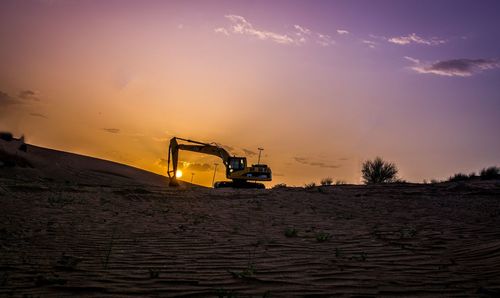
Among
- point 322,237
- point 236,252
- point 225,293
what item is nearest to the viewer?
point 225,293

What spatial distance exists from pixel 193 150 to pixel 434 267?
23.1m

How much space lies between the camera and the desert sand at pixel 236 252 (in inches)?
177

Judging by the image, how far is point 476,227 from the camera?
950 cm

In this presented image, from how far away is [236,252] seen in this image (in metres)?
6.30

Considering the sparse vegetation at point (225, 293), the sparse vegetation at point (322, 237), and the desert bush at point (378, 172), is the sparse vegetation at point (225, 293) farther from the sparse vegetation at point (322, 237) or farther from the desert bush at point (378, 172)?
the desert bush at point (378, 172)

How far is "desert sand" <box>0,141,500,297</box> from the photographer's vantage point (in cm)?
450

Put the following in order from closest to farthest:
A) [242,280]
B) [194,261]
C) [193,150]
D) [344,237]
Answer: [242,280] < [194,261] < [344,237] < [193,150]

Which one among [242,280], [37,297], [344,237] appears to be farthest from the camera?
[344,237]

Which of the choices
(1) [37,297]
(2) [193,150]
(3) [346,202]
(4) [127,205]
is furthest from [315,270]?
(2) [193,150]

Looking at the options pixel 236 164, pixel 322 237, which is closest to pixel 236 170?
pixel 236 164

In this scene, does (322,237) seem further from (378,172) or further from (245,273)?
(378,172)

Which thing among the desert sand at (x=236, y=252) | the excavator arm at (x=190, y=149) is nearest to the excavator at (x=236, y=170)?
the excavator arm at (x=190, y=149)

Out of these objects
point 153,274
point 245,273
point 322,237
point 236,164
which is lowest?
point 153,274

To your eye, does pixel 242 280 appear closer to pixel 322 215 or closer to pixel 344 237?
pixel 344 237
